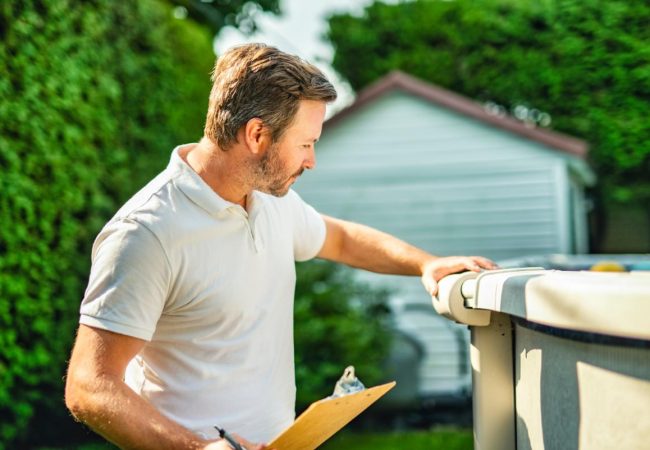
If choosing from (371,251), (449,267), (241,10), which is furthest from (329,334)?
(241,10)

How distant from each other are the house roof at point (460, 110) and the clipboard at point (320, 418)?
6.86 meters

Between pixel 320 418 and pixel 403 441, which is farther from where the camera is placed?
pixel 403 441

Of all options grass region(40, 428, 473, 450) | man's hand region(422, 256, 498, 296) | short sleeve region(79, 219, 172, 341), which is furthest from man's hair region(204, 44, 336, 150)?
grass region(40, 428, 473, 450)

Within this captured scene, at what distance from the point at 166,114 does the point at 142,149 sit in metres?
0.41

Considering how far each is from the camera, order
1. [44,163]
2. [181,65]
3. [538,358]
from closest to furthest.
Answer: [538,358], [44,163], [181,65]

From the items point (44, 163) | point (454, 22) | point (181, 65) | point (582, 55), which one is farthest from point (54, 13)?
point (454, 22)

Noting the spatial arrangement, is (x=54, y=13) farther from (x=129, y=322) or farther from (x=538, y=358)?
(x=538, y=358)

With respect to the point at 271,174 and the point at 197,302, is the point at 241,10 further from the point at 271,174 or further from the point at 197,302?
the point at 197,302

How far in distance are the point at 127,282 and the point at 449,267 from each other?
2.25 feet

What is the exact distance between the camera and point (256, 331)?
1.77m

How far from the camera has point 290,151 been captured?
173cm

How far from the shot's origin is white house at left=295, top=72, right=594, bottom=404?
325 inches

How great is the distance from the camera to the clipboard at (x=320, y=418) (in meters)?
1.41

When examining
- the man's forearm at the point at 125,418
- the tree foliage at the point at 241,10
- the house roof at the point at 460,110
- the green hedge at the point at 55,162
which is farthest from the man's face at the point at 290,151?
the tree foliage at the point at 241,10
